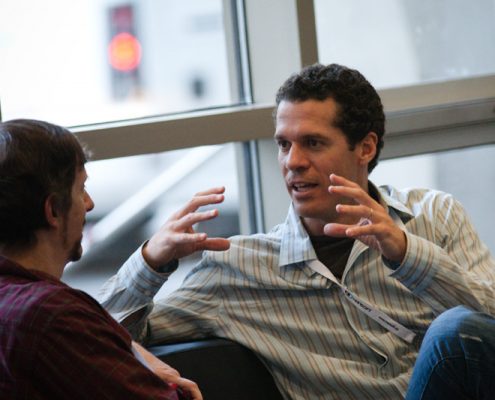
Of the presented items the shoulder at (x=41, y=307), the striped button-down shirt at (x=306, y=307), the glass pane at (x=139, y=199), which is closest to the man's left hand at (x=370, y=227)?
the striped button-down shirt at (x=306, y=307)

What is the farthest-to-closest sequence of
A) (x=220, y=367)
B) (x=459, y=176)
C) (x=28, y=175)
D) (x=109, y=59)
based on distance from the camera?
(x=459, y=176), (x=109, y=59), (x=220, y=367), (x=28, y=175)

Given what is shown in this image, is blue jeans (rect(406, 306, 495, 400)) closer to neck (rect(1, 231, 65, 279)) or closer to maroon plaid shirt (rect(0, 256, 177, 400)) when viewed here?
maroon plaid shirt (rect(0, 256, 177, 400))

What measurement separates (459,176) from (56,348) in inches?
109

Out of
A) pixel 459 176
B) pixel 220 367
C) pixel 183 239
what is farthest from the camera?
pixel 459 176

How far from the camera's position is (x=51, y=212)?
1.83 meters

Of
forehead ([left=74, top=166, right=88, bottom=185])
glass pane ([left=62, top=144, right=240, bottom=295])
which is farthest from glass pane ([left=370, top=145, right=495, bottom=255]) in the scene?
forehead ([left=74, top=166, right=88, bottom=185])

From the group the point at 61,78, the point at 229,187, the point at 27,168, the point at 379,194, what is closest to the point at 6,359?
the point at 27,168

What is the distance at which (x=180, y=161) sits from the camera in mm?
3473

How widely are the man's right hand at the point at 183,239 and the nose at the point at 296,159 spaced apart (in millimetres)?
259

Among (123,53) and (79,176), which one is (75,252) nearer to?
(79,176)

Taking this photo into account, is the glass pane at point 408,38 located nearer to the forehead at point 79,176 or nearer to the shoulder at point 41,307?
the forehead at point 79,176

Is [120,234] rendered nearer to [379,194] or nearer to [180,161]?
[180,161]

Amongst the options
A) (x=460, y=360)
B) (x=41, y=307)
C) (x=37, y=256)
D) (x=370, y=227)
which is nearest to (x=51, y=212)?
(x=37, y=256)

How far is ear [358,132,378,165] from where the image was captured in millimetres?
2702
